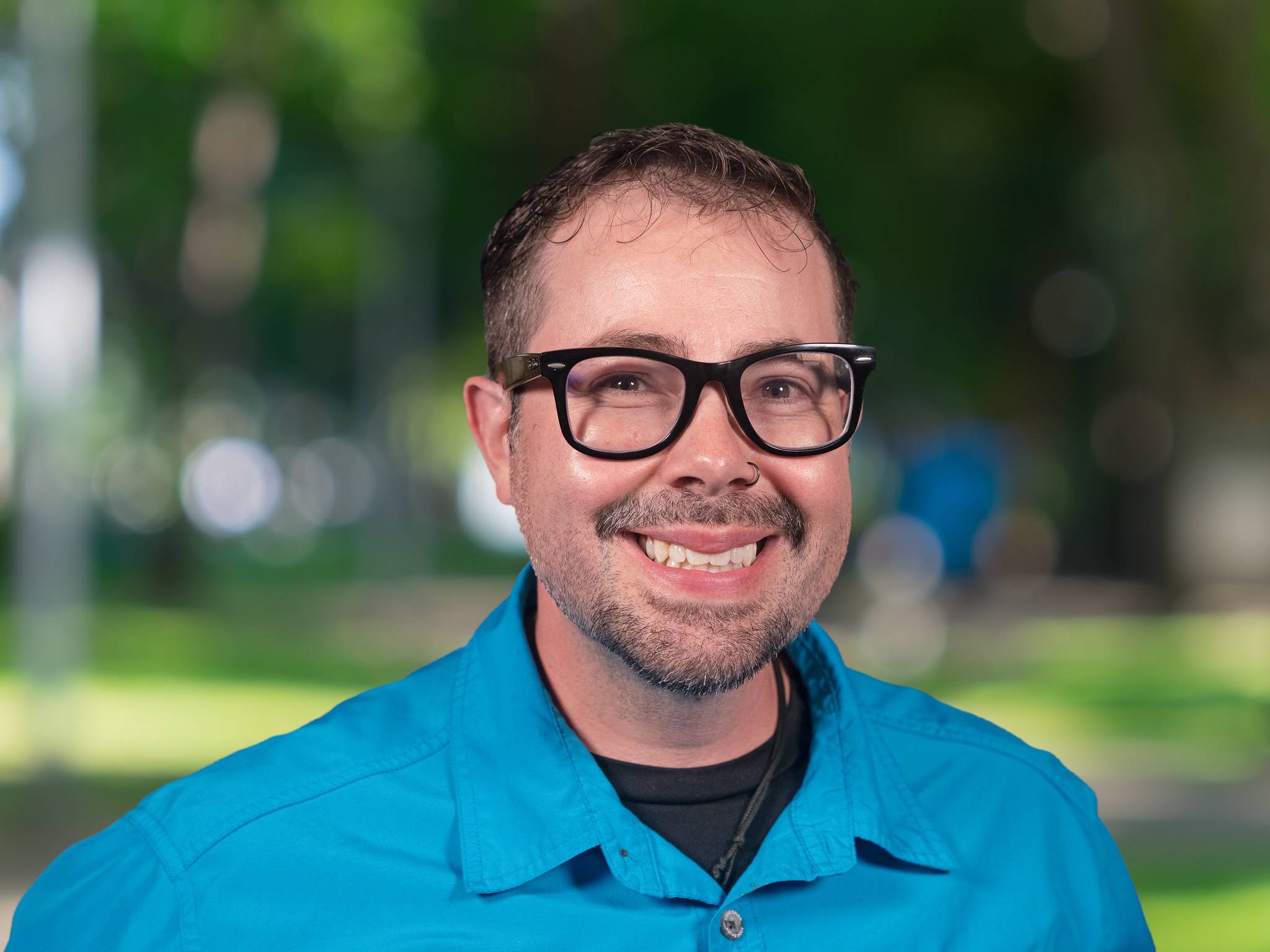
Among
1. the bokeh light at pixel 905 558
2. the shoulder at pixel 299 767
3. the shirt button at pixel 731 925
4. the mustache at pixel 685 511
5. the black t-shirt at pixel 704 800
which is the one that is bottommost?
the bokeh light at pixel 905 558

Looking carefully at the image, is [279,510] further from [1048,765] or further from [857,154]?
[1048,765]

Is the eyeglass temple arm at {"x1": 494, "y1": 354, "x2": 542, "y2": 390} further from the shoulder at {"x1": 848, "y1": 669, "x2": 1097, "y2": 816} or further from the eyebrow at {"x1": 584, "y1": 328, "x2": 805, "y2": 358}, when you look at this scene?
the shoulder at {"x1": 848, "y1": 669, "x2": 1097, "y2": 816}

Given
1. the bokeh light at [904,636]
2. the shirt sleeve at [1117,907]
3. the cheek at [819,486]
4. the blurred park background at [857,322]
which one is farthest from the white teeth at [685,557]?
the bokeh light at [904,636]

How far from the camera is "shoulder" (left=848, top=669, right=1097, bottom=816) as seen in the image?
296 cm

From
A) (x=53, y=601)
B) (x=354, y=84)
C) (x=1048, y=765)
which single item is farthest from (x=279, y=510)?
(x=1048, y=765)

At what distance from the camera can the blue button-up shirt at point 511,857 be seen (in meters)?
2.50

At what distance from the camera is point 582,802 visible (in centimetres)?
264

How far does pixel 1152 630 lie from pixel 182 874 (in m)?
17.8

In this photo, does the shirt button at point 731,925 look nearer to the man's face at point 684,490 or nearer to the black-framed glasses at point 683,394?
the man's face at point 684,490

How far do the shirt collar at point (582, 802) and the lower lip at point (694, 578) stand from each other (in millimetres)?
273

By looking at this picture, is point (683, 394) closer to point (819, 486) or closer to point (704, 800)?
point (819, 486)

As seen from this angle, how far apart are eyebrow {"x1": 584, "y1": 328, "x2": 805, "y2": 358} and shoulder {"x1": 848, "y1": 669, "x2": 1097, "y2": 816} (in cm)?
67

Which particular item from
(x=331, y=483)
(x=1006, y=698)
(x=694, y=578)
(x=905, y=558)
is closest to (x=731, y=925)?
(x=694, y=578)

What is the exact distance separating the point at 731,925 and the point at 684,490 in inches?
25.1
